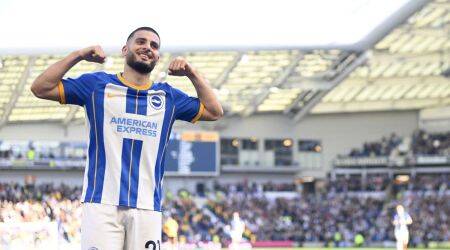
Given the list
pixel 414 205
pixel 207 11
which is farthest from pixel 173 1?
pixel 414 205

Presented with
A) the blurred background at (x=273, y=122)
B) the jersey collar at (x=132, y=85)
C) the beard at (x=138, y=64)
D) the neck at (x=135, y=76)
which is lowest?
the jersey collar at (x=132, y=85)

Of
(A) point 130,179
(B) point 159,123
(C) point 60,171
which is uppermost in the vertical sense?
(C) point 60,171

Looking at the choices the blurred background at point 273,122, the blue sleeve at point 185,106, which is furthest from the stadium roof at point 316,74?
the blue sleeve at point 185,106

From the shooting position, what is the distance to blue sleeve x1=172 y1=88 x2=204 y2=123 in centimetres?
465

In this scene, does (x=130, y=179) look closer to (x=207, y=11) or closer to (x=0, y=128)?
(x=207, y=11)

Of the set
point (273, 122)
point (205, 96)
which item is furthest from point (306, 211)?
point (205, 96)

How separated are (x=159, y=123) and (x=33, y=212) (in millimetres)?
16843

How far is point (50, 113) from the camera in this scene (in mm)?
45281

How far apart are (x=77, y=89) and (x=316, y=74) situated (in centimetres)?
4175

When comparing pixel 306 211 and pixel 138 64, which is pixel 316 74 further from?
pixel 138 64

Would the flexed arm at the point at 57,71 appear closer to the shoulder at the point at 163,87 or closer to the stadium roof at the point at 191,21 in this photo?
the shoulder at the point at 163,87

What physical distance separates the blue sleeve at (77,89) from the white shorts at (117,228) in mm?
568

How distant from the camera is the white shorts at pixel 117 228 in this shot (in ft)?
13.7

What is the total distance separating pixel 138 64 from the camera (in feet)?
14.4
